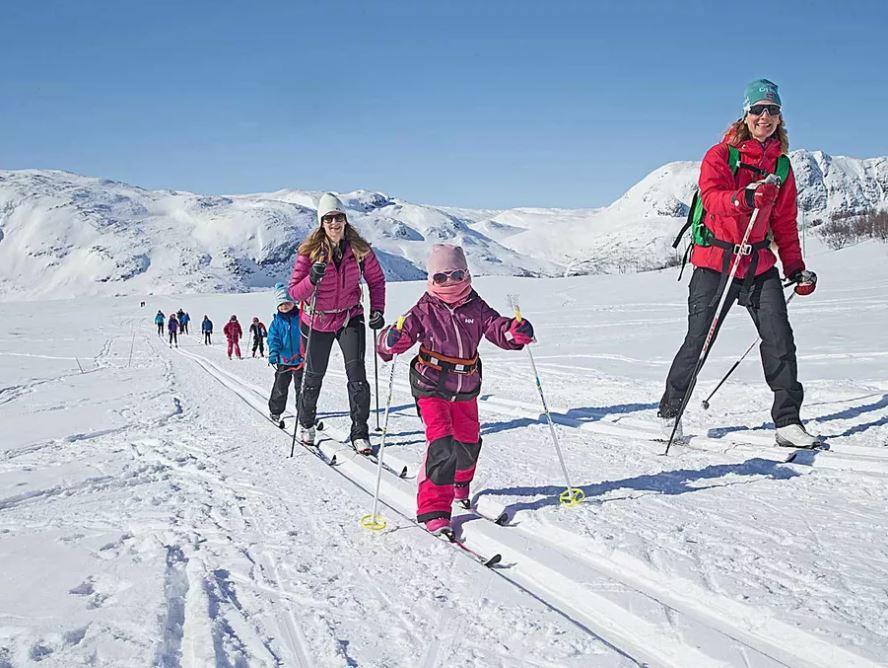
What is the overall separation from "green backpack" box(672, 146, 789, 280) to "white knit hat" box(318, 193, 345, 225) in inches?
119

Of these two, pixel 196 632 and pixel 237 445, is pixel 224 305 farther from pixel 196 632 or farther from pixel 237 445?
pixel 196 632

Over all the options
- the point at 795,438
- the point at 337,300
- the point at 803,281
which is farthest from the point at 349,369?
the point at 803,281

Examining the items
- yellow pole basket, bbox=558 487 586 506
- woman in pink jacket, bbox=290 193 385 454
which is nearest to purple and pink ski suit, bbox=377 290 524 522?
yellow pole basket, bbox=558 487 586 506

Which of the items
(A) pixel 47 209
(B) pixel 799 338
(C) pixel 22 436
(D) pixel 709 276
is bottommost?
(C) pixel 22 436

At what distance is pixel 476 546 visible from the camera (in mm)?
3451

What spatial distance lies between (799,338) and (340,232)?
33.6 feet

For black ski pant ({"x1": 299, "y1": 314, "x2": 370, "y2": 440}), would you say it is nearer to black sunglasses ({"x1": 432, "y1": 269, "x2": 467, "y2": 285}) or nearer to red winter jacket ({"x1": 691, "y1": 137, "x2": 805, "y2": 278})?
black sunglasses ({"x1": 432, "y1": 269, "x2": 467, "y2": 285})

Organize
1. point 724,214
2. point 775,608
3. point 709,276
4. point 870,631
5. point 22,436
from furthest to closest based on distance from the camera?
point 22,436 → point 709,276 → point 724,214 → point 775,608 → point 870,631

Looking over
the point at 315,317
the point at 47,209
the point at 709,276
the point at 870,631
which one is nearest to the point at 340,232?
the point at 315,317

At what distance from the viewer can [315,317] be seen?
19.7 feet

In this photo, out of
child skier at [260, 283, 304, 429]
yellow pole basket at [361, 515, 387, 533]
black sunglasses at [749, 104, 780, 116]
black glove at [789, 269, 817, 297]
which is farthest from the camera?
child skier at [260, 283, 304, 429]

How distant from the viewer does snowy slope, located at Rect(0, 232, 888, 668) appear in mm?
2326

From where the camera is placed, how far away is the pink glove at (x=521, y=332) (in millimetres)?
3754

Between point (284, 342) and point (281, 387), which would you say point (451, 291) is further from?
point (284, 342)
